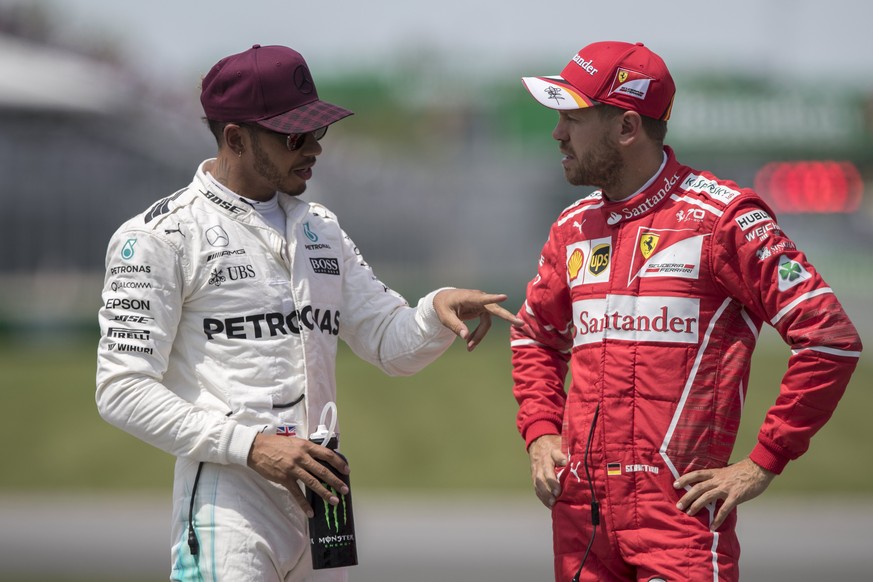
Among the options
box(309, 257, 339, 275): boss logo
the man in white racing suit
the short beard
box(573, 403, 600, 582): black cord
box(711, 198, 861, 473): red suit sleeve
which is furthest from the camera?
box(309, 257, 339, 275): boss logo

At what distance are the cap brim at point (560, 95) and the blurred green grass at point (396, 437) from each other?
7.57m

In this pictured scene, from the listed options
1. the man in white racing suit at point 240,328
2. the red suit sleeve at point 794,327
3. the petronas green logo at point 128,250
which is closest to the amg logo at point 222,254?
the man in white racing suit at point 240,328

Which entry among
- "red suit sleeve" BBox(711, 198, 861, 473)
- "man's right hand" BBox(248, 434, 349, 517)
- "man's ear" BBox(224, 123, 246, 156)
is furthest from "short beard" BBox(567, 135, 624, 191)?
"man's right hand" BBox(248, 434, 349, 517)

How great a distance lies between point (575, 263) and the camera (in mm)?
3533

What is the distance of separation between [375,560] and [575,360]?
5139 mm

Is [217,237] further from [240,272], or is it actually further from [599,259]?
[599,259]

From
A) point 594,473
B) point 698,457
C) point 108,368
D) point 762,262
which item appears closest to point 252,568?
point 108,368

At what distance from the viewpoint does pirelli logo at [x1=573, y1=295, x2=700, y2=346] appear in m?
3.29

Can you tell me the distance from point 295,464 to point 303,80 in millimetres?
1148

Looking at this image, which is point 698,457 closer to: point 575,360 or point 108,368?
point 575,360

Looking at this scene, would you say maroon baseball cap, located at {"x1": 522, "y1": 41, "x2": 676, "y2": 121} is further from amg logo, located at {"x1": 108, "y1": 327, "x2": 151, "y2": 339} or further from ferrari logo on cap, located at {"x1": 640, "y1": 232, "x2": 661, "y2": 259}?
amg logo, located at {"x1": 108, "y1": 327, "x2": 151, "y2": 339}

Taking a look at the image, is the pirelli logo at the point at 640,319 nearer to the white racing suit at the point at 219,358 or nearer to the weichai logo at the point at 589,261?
the weichai logo at the point at 589,261

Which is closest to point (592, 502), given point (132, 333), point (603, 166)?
point (603, 166)

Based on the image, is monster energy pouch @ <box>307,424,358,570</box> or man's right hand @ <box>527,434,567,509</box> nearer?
monster energy pouch @ <box>307,424,358,570</box>
